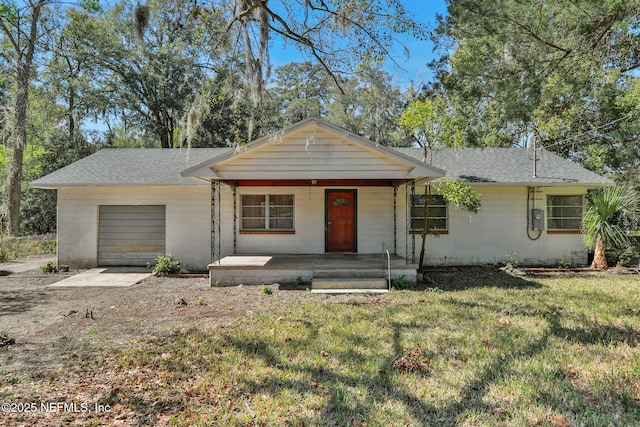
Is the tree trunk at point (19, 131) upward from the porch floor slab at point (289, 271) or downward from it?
upward

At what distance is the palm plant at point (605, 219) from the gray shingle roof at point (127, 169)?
37.8ft

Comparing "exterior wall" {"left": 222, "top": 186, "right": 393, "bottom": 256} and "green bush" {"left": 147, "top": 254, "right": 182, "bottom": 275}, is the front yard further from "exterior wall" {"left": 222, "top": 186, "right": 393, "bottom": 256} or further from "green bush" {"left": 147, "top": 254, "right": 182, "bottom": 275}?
"exterior wall" {"left": 222, "top": 186, "right": 393, "bottom": 256}

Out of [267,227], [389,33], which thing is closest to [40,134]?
[267,227]

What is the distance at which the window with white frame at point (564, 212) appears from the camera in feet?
36.6

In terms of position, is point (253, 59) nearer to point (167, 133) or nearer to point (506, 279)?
point (506, 279)

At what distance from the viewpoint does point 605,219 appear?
1013 centimetres

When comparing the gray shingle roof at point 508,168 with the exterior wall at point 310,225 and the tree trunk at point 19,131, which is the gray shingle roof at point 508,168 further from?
the tree trunk at point 19,131

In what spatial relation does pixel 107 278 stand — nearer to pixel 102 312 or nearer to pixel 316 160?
pixel 102 312

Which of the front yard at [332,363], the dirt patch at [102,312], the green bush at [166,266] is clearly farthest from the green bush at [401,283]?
the green bush at [166,266]

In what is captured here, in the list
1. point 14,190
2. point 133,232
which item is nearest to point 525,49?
point 133,232

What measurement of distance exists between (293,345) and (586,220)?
405 inches

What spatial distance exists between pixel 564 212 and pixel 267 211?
9381 millimetres

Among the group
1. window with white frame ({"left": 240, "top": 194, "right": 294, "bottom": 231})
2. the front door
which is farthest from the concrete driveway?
the front door

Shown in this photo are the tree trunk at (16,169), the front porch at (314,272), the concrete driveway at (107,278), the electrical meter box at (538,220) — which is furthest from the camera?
the tree trunk at (16,169)
